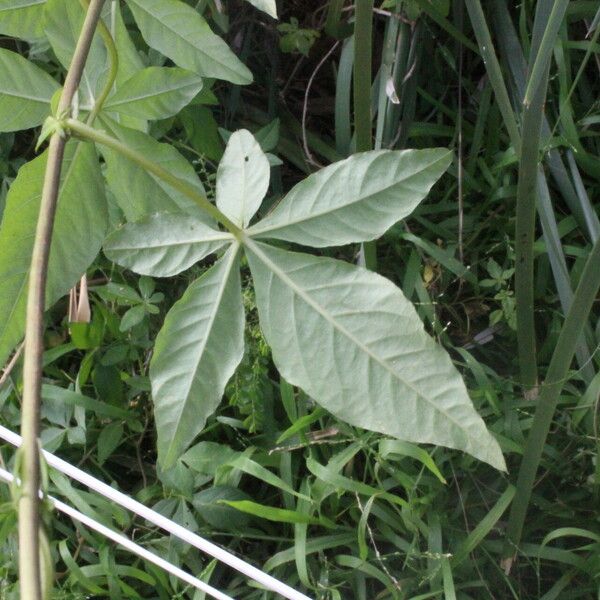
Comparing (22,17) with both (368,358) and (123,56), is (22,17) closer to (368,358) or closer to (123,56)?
(123,56)

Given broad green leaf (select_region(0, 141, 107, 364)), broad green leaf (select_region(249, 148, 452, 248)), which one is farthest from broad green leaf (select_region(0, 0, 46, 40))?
broad green leaf (select_region(249, 148, 452, 248))

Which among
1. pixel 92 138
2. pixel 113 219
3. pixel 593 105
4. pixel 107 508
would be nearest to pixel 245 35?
pixel 113 219

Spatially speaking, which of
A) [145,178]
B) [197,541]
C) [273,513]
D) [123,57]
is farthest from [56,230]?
[273,513]

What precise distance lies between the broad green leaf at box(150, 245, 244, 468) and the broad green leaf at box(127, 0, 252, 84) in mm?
180

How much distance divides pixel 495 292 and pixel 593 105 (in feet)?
0.92

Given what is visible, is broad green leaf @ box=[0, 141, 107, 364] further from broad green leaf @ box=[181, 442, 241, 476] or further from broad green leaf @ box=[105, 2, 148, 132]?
broad green leaf @ box=[181, 442, 241, 476]

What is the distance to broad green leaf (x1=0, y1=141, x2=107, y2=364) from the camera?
1.55 feet

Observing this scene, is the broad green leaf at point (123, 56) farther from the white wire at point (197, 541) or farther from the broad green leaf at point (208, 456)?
the broad green leaf at point (208, 456)

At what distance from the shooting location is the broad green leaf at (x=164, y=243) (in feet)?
1.55

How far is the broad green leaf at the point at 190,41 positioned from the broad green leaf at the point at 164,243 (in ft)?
0.49

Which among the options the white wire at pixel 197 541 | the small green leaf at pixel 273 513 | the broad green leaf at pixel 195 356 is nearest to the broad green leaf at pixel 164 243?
the broad green leaf at pixel 195 356

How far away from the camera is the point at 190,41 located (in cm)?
58

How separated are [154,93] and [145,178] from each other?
6 cm

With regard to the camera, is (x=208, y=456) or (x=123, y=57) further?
(x=208, y=456)
